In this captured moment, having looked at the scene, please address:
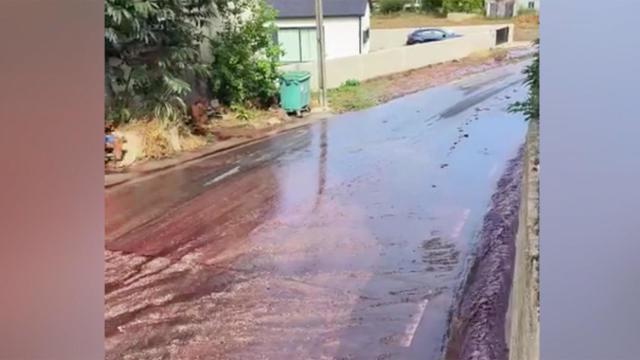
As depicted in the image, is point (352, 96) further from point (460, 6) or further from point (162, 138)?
point (162, 138)

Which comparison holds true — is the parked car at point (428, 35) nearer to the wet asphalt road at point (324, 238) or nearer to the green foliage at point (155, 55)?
the wet asphalt road at point (324, 238)

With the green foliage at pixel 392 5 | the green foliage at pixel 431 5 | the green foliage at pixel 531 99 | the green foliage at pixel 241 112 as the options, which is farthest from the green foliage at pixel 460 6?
the green foliage at pixel 241 112

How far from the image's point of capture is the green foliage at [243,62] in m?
3.00

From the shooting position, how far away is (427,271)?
A: 264cm

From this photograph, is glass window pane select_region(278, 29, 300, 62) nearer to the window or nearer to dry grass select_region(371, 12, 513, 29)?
the window

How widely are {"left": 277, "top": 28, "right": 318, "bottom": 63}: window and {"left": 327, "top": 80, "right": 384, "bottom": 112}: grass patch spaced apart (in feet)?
0.53

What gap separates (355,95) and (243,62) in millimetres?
451

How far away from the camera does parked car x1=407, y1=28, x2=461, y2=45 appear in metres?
2.77

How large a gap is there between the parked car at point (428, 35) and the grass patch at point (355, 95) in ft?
0.68

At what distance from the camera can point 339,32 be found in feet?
9.55
